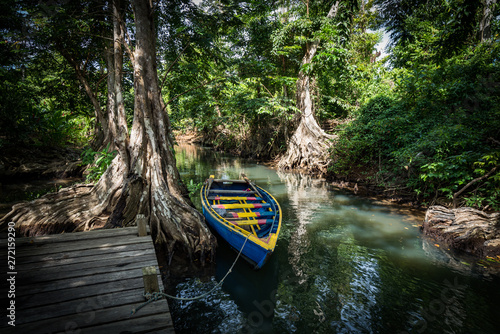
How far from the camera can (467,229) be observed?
5.14 m

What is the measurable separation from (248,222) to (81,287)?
3.27 meters

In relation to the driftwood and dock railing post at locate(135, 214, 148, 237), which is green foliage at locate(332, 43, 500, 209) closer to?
the driftwood

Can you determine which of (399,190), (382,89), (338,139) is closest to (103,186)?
(399,190)

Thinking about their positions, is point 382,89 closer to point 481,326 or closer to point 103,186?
point 481,326

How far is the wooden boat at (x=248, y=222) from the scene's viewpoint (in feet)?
13.4

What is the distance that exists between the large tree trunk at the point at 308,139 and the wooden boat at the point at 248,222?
611 centimetres

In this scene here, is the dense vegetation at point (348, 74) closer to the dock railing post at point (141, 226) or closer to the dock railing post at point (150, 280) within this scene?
the dock railing post at point (141, 226)

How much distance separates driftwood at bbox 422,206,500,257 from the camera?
478 centimetres

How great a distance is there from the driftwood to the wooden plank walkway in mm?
6313

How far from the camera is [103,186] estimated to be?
5.92 m

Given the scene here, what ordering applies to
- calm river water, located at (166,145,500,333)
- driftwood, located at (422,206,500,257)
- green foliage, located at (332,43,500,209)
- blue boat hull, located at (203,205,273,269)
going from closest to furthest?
1. calm river water, located at (166,145,500,333)
2. blue boat hull, located at (203,205,273,269)
3. driftwood, located at (422,206,500,257)
4. green foliage, located at (332,43,500,209)

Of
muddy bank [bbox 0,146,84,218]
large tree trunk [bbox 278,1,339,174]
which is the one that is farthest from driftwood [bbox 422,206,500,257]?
muddy bank [bbox 0,146,84,218]

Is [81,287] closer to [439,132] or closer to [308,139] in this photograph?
[439,132]

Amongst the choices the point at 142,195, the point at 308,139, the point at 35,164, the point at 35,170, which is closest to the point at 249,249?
the point at 142,195
